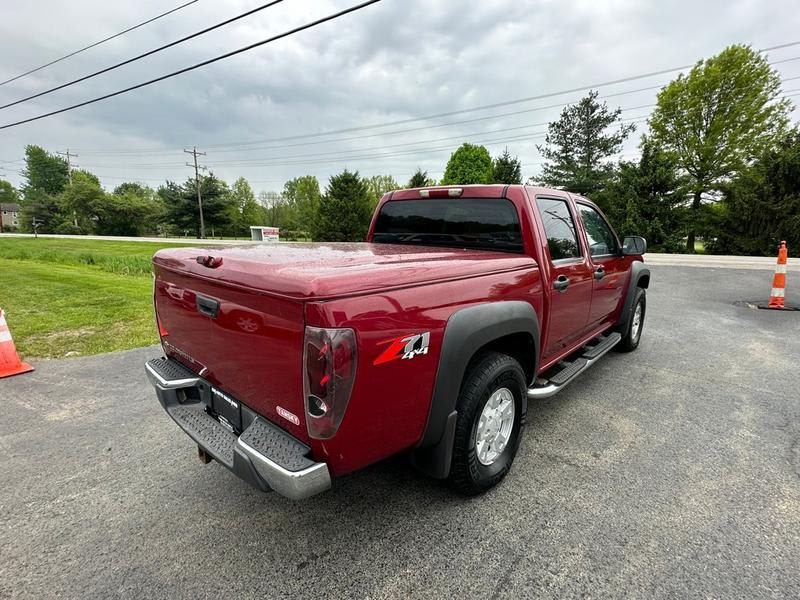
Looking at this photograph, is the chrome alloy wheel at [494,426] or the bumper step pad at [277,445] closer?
the bumper step pad at [277,445]

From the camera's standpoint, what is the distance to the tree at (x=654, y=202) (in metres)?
22.7

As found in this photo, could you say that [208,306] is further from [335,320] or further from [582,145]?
[582,145]

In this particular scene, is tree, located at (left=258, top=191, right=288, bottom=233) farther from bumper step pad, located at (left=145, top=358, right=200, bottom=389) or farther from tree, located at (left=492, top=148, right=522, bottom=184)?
bumper step pad, located at (left=145, top=358, right=200, bottom=389)

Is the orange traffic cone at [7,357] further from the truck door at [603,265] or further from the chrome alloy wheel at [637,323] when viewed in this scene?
the chrome alloy wheel at [637,323]

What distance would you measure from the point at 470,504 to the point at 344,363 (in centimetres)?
149

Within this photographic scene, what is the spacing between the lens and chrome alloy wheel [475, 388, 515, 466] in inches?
97.4

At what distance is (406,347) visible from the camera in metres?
1.80

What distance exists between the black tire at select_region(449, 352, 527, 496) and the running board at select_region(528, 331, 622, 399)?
0.38 m

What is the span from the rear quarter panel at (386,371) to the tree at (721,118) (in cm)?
3213

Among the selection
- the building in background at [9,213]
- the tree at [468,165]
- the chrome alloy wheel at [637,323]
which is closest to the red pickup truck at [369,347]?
the chrome alloy wheel at [637,323]

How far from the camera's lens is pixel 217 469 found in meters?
2.81

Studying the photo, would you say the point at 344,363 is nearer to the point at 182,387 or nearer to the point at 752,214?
the point at 182,387

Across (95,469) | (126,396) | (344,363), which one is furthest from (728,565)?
(126,396)

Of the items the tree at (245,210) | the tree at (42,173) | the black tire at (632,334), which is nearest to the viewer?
the black tire at (632,334)
